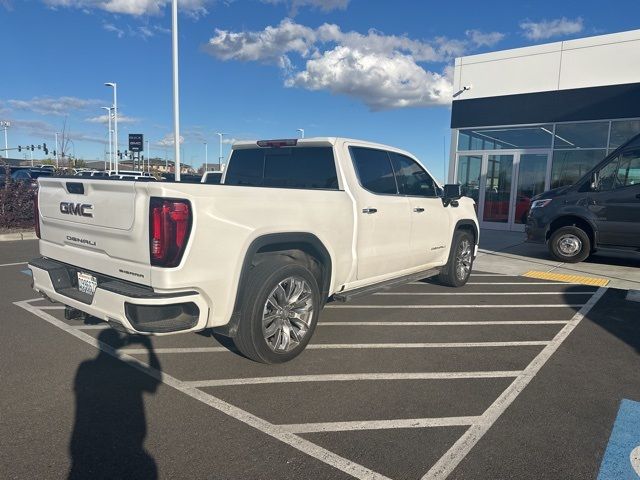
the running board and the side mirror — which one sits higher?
the side mirror

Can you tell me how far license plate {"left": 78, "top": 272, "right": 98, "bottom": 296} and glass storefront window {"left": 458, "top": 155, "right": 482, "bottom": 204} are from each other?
14445 millimetres

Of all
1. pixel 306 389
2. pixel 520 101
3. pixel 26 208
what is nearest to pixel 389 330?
pixel 306 389

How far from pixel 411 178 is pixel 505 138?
1161 centimetres

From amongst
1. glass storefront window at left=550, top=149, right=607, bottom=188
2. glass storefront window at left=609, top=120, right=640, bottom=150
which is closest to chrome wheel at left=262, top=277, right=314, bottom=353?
glass storefront window at left=550, top=149, right=607, bottom=188

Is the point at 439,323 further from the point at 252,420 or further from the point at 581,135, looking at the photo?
the point at 581,135

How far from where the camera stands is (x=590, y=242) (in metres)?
9.48

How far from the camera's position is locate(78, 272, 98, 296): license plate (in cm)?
352

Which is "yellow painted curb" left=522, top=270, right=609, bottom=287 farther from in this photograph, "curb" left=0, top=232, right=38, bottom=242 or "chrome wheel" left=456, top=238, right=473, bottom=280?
"curb" left=0, top=232, right=38, bottom=242

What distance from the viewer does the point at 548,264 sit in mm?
9594

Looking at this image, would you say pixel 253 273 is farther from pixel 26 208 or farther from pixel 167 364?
pixel 26 208

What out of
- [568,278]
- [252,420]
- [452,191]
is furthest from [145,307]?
[568,278]

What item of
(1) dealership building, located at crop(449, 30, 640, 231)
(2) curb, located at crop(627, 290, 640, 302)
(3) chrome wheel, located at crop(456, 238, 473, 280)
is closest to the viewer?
(2) curb, located at crop(627, 290, 640, 302)

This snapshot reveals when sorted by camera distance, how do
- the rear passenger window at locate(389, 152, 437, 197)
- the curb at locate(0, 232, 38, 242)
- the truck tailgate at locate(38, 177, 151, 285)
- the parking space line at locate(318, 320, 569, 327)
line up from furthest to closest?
1. the curb at locate(0, 232, 38, 242)
2. the rear passenger window at locate(389, 152, 437, 197)
3. the parking space line at locate(318, 320, 569, 327)
4. the truck tailgate at locate(38, 177, 151, 285)

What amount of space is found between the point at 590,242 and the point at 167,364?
8.82m
